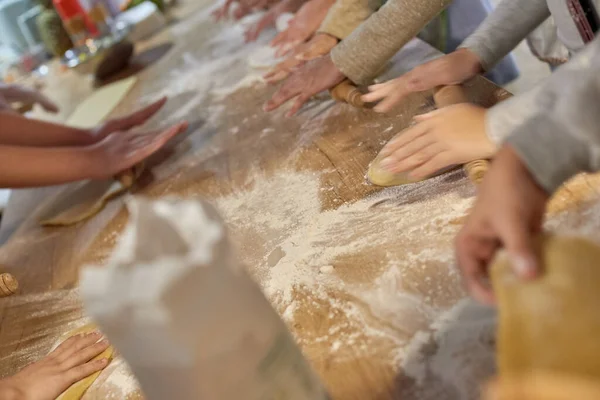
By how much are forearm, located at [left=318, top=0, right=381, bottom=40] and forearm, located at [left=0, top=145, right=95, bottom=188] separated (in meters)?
0.60

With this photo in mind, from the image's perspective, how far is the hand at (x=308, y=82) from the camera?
1.13 m

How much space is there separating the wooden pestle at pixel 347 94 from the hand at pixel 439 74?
10 cm

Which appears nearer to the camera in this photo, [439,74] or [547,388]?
[547,388]

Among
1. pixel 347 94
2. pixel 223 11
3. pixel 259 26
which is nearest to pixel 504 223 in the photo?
pixel 347 94

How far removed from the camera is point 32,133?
1398mm

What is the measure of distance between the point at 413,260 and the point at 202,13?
188 cm

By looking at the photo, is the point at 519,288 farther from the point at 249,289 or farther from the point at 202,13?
the point at 202,13

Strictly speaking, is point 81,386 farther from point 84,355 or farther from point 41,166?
point 41,166

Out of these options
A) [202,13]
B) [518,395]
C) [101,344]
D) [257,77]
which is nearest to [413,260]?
[518,395]

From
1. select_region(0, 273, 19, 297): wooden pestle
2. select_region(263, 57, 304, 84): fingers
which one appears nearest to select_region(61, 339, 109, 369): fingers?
select_region(0, 273, 19, 297): wooden pestle

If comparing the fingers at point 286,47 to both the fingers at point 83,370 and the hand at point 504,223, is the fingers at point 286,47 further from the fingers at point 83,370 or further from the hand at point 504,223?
the hand at point 504,223

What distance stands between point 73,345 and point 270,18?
3.97 feet

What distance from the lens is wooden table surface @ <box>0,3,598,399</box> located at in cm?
60

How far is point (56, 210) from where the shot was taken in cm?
133
